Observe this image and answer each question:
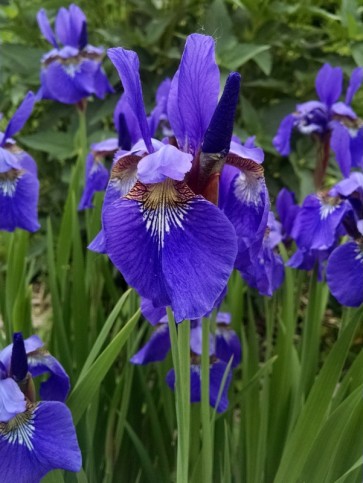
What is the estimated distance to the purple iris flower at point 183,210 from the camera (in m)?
0.70

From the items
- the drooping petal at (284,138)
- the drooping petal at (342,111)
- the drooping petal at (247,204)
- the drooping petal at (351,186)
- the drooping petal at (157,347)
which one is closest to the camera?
the drooping petal at (247,204)

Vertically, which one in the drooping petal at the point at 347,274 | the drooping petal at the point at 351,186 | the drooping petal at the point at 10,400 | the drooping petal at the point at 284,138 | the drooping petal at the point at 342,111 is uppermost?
the drooping petal at the point at 342,111

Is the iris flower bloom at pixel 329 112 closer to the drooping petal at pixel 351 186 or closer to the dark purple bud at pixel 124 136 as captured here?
the drooping petal at pixel 351 186

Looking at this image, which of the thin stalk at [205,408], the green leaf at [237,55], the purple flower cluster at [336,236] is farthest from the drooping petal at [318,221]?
the green leaf at [237,55]

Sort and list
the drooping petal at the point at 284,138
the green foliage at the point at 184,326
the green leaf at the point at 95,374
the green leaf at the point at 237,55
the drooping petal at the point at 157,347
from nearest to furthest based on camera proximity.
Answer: the green leaf at the point at 95,374
the green foliage at the point at 184,326
the drooping petal at the point at 157,347
the drooping petal at the point at 284,138
the green leaf at the point at 237,55

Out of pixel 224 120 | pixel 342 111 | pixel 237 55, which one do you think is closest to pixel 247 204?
pixel 224 120

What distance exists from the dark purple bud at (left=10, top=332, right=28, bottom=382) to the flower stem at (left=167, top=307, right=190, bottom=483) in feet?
0.76

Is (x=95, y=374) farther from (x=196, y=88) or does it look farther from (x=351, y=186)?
(x=351, y=186)

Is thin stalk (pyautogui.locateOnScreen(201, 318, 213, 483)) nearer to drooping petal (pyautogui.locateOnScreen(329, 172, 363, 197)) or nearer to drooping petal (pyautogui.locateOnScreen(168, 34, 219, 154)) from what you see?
drooping petal (pyautogui.locateOnScreen(168, 34, 219, 154))

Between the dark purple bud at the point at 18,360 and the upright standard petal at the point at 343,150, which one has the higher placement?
the upright standard petal at the point at 343,150

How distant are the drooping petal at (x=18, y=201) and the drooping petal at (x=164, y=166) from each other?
659 millimetres

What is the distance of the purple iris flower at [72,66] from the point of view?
6.05 ft

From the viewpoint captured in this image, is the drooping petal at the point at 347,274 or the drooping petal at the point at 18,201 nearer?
the drooping petal at the point at 347,274

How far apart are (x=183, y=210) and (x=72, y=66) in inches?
50.8
